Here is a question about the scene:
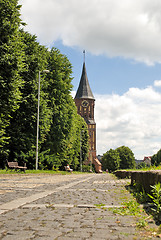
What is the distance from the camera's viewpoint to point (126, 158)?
102125mm

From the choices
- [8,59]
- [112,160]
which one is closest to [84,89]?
[112,160]

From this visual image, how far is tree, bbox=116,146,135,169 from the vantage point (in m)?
102

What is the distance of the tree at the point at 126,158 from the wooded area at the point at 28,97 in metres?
71.8

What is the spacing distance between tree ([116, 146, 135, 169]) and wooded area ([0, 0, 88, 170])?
7176 centimetres

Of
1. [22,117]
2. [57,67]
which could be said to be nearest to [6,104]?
[22,117]

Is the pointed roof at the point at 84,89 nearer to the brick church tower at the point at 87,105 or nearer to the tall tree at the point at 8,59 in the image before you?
the brick church tower at the point at 87,105

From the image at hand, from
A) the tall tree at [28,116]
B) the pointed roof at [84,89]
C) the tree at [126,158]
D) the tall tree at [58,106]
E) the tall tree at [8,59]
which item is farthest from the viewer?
the pointed roof at [84,89]

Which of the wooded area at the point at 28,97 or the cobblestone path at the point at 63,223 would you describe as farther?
the wooded area at the point at 28,97

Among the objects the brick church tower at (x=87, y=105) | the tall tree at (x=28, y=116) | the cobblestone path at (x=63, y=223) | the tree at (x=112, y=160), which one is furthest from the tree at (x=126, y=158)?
the cobblestone path at (x=63, y=223)

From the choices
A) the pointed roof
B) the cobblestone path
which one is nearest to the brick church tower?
the pointed roof

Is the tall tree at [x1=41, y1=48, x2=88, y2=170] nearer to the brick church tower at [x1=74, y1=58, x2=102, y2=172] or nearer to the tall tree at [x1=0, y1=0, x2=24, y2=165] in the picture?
the tall tree at [x1=0, y1=0, x2=24, y2=165]

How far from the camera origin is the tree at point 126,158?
3996 inches

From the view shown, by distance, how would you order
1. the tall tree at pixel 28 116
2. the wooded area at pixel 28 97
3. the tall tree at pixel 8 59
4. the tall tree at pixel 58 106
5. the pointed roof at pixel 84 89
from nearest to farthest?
the tall tree at pixel 8 59
the wooded area at pixel 28 97
the tall tree at pixel 28 116
the tall tree at pixel 58 106
the pointed roof at pixel 84 89

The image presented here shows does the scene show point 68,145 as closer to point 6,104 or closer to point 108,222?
point 6,104
